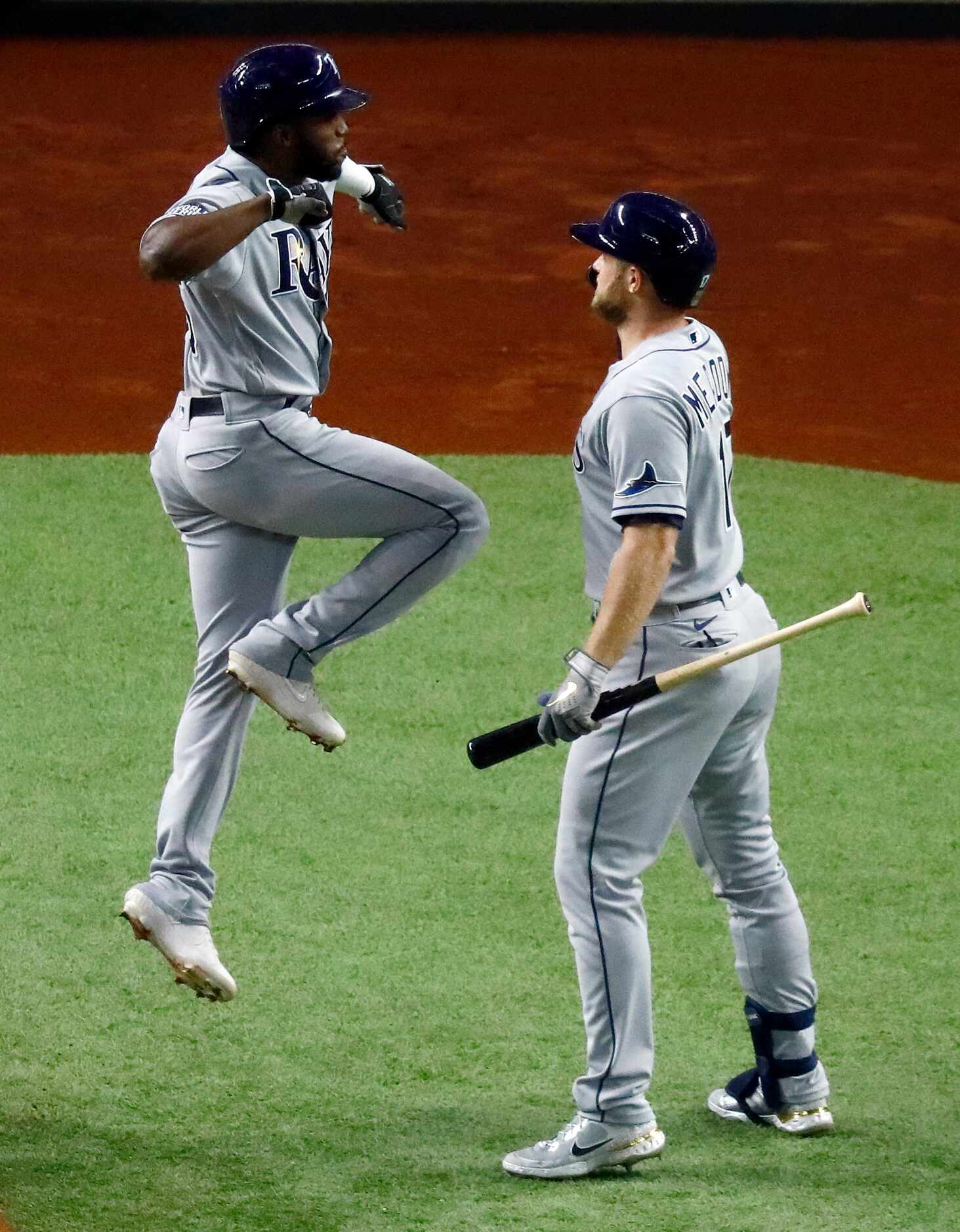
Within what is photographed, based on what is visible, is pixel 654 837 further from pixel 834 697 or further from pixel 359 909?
pixel 834 697

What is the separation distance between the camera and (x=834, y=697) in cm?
697

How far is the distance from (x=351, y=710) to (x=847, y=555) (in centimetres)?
256

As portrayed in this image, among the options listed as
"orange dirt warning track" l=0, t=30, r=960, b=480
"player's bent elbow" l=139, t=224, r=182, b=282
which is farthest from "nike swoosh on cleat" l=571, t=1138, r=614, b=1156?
"orange dirt warning track" l=0, t=30, r=960, b=480

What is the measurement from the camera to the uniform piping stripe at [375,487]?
4.18 m

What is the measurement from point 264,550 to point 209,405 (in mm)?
353

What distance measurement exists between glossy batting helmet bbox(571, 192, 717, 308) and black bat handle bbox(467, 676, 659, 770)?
79 centimetres

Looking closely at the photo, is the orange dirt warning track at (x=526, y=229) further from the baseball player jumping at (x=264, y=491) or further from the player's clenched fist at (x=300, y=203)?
the player's clenched fist at (x=300, y=203)

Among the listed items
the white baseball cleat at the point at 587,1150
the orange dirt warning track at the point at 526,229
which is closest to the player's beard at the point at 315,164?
the white baseball cleat at the point at 587,1150

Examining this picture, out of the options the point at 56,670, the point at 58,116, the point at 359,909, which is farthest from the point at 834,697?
the point at 58,116

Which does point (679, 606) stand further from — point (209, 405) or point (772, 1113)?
point (772, 1113)

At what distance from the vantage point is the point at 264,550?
4.35m

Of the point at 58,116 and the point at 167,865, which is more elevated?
the point at 58,116

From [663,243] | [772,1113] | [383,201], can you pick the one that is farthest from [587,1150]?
[383,201]

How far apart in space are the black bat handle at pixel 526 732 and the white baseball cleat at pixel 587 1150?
81 cm
